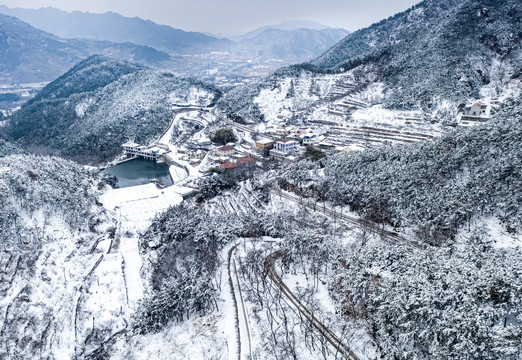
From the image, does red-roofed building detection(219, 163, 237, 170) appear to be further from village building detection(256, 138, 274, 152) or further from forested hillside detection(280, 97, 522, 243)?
forested hillside detection(280, 97, 522, 243)

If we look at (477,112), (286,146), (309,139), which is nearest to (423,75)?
(477,112)

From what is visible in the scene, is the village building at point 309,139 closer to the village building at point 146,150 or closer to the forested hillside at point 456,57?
the forested hillside at point 456,57

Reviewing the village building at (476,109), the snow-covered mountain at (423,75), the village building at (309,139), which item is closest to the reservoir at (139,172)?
the snow-covered mountain at (423,75)

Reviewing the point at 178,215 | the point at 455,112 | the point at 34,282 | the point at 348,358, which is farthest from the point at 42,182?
the point at 455,112

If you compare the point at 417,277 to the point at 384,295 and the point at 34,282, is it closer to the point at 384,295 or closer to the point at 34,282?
the point at 384,295

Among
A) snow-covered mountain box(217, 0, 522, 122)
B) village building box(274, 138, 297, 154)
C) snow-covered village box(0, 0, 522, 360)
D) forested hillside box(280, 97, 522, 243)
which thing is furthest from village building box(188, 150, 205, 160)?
forested hillside box(280, 97, 522, 243)

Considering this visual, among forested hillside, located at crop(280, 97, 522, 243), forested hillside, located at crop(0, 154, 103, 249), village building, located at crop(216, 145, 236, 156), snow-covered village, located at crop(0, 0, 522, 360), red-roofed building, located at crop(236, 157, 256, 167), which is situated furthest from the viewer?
village building, located at crop(216, 145, 236, 156)
